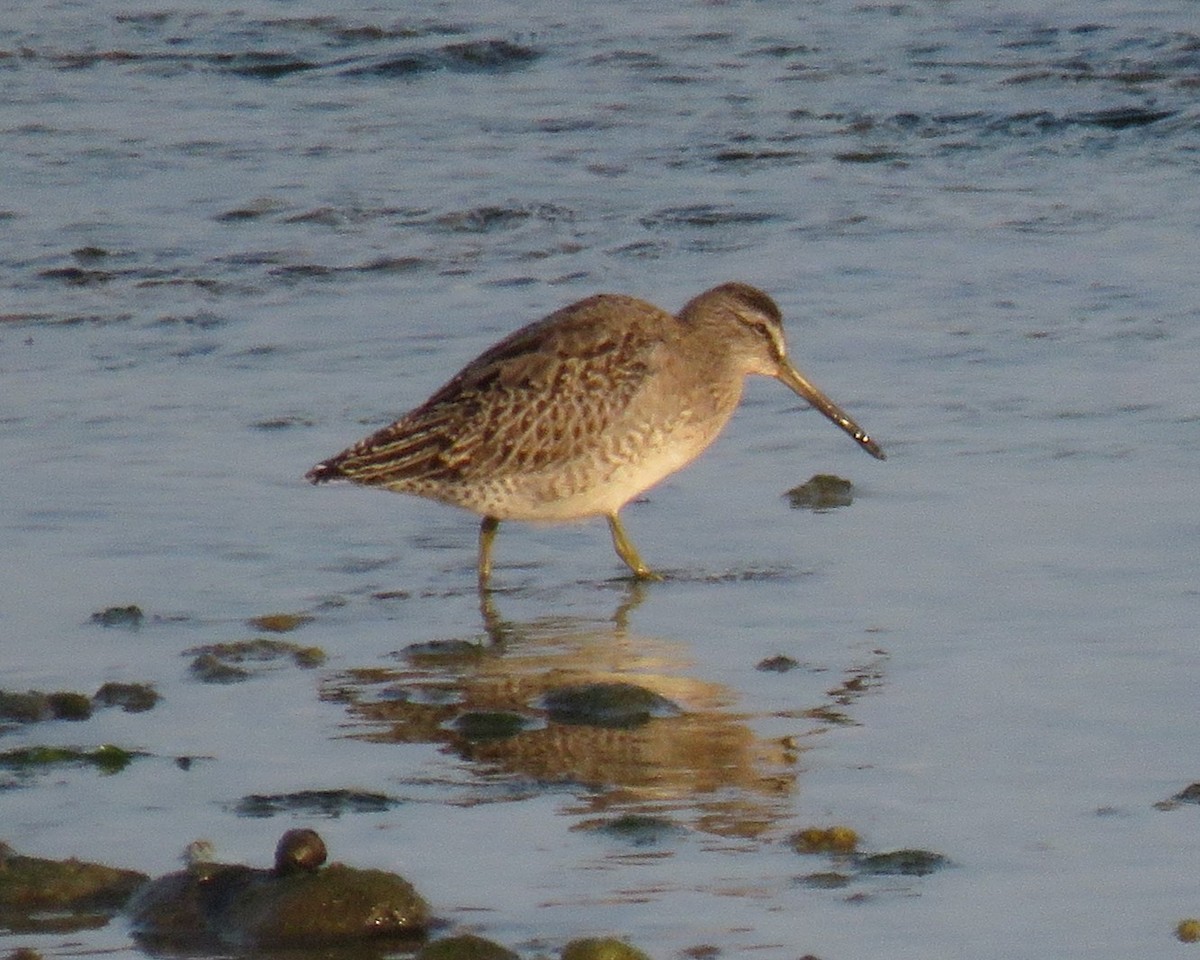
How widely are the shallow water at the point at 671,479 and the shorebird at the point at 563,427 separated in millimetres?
219

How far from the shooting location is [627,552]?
7910 millimetres

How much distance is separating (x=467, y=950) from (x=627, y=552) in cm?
329

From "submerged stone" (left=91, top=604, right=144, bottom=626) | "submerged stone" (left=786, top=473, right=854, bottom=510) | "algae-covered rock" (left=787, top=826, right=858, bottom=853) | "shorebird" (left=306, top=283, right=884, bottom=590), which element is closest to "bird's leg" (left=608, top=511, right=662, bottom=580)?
"shorebird" (left=306, top=283, right=884, bottom=590)

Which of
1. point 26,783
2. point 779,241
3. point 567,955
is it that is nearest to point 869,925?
point 567,955

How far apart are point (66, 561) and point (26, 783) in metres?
1.96

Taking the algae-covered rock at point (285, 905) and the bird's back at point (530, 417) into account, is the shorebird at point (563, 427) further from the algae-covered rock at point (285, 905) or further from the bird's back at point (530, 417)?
the algae-covered rock at point (285, 905)

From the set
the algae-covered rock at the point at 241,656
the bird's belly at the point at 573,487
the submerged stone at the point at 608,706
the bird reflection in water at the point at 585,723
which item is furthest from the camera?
the bird's belly at the point at 573,487

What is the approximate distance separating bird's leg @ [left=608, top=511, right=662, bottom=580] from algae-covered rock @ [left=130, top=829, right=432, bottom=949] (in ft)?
9.52

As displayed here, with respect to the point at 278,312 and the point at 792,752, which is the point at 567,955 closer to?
the point at 792,752

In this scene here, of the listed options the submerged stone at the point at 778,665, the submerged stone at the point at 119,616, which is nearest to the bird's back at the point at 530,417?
the submerged stone at the point at 119,616

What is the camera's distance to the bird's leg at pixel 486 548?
25.8 ft

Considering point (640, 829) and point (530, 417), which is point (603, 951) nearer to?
point (640, 829)

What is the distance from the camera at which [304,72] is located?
54.1 feet

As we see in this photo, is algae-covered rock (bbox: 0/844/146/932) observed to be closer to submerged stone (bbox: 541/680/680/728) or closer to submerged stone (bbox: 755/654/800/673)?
submerged stone (bbox: 541/680/680/728)
